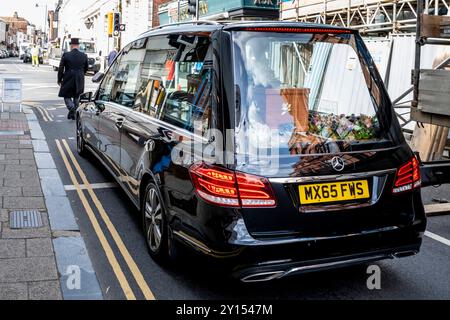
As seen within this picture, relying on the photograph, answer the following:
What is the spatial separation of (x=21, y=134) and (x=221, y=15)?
61.4ft

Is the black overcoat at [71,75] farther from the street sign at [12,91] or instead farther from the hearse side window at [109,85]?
the hearse side window at [109,85]

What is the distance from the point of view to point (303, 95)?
12.5 feet

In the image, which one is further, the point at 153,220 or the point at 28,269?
the point at 153,220

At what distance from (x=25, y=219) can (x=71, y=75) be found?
8.29 meters

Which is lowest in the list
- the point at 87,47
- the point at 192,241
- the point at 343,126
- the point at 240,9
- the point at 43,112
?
the point at 192,241

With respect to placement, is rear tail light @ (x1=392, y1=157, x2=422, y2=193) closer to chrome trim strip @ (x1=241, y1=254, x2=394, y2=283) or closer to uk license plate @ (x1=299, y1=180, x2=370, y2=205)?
uk license plate @ (x1=299, y1=180, x2=370, y2=205)

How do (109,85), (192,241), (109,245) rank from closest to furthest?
(192,241) → (109,245) → (109,85)

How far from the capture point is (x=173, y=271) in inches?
168

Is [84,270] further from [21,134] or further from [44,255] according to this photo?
[21,134]

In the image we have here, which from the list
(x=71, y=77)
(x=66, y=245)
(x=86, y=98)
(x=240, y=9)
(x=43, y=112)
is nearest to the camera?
(x=66, y=245)

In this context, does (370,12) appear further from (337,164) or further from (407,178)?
(337,164)

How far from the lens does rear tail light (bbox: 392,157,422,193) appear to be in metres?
3.78

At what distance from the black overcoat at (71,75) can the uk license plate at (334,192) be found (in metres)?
10.5

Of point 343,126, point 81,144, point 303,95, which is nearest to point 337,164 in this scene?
point 343,126
